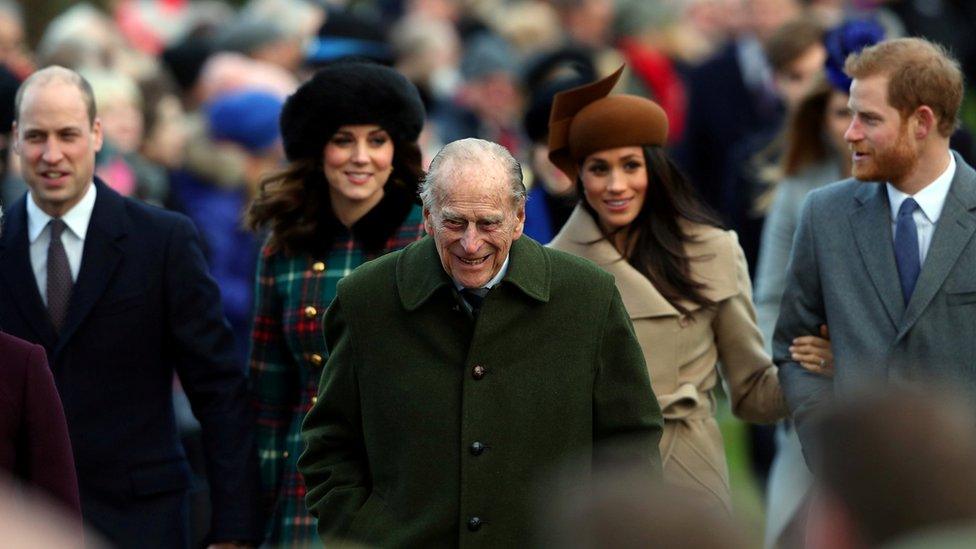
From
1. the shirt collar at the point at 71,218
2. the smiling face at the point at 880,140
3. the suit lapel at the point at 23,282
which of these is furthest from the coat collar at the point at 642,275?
the suit lapel at the point at 23,282

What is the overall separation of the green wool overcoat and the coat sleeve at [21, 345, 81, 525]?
0.74 metres

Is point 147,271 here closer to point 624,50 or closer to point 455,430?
point 455,430

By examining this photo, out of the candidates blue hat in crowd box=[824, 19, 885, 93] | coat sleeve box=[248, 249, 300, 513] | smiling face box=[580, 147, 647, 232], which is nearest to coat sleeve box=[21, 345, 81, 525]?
coat sleeve box=[248, 249, 300, 513]

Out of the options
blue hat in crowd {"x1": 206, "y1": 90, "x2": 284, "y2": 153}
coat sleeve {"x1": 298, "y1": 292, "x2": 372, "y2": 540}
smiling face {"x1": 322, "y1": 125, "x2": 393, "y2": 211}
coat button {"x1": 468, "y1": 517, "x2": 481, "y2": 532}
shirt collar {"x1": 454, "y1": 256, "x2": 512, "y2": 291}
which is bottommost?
coat button {"x1": 468, "y1": 517, "x2": 481, "y2": 532}

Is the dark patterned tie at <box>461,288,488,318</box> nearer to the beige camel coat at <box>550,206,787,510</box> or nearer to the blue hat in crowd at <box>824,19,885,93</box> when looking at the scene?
the beige camel coat at <box>550,206,787,510</box>

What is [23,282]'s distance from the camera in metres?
7.14

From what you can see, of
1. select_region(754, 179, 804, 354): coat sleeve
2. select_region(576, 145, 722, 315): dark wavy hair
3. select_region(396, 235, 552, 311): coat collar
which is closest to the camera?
select_region(396, 235, 552, 311): coat collar

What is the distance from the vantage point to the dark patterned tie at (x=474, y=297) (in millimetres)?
6258

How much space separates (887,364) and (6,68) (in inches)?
187

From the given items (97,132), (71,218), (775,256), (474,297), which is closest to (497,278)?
(474,297)

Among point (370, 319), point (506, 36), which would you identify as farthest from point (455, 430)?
point (506, 36)

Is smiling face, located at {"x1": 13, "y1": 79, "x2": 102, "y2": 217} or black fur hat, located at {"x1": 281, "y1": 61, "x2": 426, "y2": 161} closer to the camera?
smiling face, located at {"x1": 13, "y1": 79, "x2": 102, "y2": 217}

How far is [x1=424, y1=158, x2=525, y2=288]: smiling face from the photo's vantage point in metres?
6.14

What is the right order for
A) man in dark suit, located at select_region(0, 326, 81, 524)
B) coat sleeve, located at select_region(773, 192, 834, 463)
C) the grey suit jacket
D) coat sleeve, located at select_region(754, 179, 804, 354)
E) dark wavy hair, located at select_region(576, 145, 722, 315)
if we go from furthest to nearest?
coat sleeve, located at select_region(754, 179, 804, 354) < dark wavy hair, located at select_region(576, 145, 722, 315) < coat sleeve, located at select_region(773, 192, 834, 463) < the grey suit jacket < man in dark suit, located at select_region(0, 326, 81, 524)
